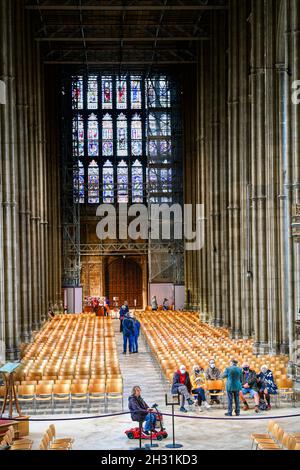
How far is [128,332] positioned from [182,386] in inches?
518

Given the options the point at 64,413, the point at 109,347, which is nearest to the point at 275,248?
the point at 109,347

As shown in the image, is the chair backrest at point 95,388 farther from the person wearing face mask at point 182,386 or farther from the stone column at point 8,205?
the stone column at point 8,205

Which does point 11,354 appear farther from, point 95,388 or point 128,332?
point 95,388

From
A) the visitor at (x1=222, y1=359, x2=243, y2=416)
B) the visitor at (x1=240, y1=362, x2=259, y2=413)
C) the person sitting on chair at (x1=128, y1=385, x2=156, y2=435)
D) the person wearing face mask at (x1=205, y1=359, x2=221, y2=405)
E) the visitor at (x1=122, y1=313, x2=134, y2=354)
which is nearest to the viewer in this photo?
the person sitting on chair at (x1=128, y1=385, x2=156, y2=435)

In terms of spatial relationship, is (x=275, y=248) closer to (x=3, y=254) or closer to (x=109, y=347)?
(x=109, y=347)

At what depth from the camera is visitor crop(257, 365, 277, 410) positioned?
2244cm

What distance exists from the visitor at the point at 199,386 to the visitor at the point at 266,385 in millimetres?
1527

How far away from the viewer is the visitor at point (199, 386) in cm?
2277

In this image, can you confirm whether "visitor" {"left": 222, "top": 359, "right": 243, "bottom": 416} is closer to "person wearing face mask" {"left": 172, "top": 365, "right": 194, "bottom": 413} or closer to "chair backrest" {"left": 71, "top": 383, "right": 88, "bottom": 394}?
"person wearing face mask" {"left": 172, "top": 365, "right": 194, "bottom": 413}

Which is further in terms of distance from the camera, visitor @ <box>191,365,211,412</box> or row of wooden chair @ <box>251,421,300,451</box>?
visitor @ <box>191,365,211,412</box>

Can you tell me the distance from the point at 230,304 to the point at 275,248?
1080cm

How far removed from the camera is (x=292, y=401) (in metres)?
23.9

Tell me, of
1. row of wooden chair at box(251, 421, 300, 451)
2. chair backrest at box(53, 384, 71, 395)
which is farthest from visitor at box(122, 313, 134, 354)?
row of wooden chair at box(251, 421, 300, 451)

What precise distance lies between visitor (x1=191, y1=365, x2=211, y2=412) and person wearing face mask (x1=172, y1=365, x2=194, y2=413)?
0.24m
